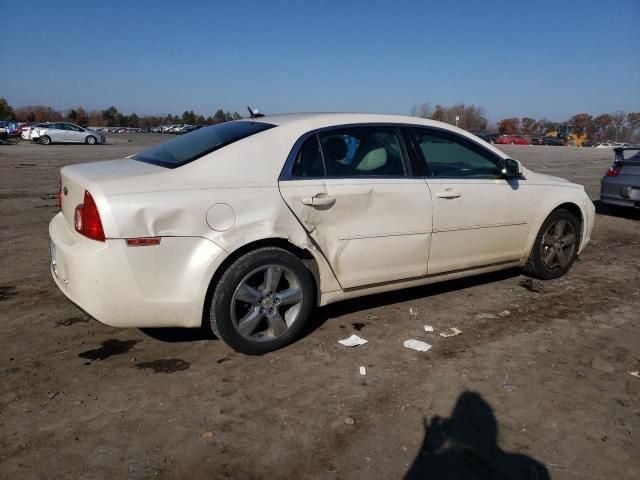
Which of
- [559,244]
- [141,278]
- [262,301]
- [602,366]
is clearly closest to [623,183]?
[559,244]

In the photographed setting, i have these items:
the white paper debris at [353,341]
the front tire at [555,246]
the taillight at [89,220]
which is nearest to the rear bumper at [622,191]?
the front tire at [555,246]

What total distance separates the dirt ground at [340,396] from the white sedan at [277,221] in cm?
35

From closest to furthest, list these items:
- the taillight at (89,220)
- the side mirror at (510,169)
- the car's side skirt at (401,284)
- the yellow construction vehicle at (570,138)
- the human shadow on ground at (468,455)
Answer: the human shadow on ground at (468,455) < the taillight at (89,220) < the car's side skirt at (401,284) < the side mirror at (510,169) < the yellow construction vehicle at (570,138)

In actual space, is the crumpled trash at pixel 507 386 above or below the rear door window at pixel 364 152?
below

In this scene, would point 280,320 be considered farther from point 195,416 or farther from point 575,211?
point 575,211

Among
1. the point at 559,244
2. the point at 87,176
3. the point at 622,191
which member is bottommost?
the point at 559,244

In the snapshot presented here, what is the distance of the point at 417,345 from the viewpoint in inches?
150

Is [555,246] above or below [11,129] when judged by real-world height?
below

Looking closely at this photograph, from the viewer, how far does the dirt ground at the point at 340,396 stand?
2518 mm

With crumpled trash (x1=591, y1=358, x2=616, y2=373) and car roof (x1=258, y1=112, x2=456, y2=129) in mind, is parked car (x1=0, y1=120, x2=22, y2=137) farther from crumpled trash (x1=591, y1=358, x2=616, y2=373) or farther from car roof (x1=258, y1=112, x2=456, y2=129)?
crumpled trash (x1=591, y1=358, x2=616, y2=373)

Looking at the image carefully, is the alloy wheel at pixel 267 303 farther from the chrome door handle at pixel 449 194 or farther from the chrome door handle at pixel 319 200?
the chrome door handle at pixel 449 194

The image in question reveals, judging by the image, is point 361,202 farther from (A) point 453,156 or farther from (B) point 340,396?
(B) point 340,396

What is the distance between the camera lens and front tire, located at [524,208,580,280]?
16.8 ft

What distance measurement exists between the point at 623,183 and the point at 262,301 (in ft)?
26.5
